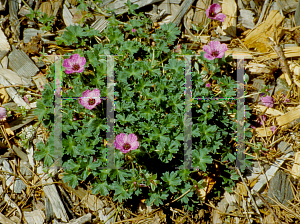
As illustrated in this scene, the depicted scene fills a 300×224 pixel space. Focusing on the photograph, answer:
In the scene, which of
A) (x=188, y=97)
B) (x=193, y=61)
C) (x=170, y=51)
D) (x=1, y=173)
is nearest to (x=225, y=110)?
(x=188, y=97)

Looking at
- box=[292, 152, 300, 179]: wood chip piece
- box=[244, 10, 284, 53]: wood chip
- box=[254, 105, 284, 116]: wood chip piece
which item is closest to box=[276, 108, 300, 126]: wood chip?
box=[254, 105, 284, 116]: wood chip piece

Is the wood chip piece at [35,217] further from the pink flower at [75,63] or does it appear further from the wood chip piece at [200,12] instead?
the wood chip piece at [200,12]

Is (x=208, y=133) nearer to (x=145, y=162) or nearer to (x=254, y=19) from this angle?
(x=145, y=162)

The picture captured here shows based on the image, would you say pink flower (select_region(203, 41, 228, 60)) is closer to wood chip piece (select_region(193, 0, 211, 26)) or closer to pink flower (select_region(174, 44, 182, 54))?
pink flower (select_region(174, 44, 182, 54))

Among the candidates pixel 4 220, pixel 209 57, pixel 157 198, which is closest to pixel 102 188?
pixel 157 198

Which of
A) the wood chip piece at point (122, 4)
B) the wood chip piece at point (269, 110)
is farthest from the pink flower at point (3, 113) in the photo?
the wood chip piece at point (269, 110)
